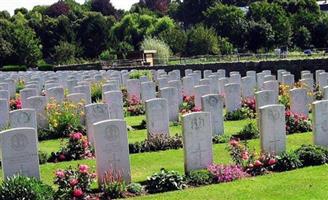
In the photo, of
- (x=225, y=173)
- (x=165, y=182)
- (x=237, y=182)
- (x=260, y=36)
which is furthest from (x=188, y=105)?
(x=260, y=36)

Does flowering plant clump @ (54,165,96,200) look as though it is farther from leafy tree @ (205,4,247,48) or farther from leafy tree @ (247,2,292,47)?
leafy tree @ (205,4,247,48)

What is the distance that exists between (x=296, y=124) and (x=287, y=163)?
457 centimetres

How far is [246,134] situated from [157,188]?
18.1ft

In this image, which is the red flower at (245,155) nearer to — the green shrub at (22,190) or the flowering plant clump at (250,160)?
the flowering plant clump at (250,160)

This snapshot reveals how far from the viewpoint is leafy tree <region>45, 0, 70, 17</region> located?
319ft

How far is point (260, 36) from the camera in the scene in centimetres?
6212

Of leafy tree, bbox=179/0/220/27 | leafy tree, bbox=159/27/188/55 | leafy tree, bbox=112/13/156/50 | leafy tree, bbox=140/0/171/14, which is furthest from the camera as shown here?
leafy tree, bbox=140/0/171/14

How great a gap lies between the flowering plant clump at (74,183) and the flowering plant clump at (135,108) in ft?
36.3

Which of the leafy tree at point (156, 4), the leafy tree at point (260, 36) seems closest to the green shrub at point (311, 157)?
the leafy tree at point (260, 36)

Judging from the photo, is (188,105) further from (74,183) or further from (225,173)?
(74,183)

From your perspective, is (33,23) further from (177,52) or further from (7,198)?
(7,198)

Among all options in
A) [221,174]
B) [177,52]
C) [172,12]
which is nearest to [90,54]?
[177,52]

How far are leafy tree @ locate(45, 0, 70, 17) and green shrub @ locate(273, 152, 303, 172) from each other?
87360 mm

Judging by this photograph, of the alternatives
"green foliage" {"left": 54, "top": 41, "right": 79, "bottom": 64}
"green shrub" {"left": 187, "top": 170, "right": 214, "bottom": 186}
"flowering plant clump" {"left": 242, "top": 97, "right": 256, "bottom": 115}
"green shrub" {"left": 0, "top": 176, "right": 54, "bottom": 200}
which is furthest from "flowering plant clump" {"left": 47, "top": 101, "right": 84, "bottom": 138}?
"green foliage" {"left": 54, "top": 41, "right": 79, "bottom": 64}
